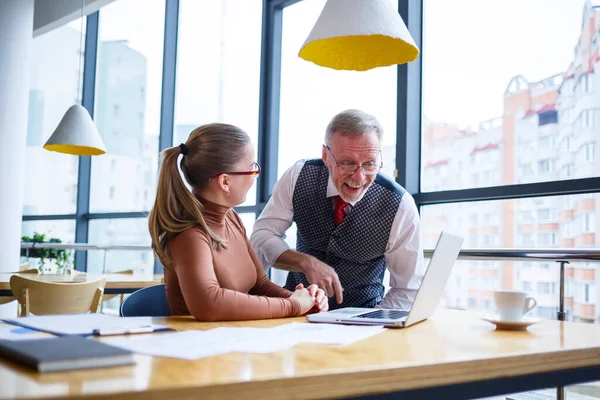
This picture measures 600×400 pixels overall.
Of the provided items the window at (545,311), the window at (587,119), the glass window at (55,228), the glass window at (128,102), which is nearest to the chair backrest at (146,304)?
the window at (545,311)

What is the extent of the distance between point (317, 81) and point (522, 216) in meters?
2.10

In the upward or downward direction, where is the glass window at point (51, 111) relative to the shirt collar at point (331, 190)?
upward

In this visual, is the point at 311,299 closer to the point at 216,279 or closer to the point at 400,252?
the point at 216,279

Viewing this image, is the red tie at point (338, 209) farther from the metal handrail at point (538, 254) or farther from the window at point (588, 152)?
the window at point (588, 152)

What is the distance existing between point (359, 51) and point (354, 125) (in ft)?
1.10

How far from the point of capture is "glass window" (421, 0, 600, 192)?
326cm

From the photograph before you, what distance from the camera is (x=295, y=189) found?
2.44 meters

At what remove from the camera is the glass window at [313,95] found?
4.30m

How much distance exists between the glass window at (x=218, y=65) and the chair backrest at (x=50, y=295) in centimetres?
249

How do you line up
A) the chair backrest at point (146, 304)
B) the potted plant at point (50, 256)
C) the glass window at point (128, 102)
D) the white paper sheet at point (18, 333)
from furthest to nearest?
the glass window at point (128, 102)
the potted plant at point (50, 256)
the chair backrest at point (146, 304)
the white paper sheet at point (18, 333)

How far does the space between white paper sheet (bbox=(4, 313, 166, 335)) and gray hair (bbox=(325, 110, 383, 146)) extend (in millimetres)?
1011

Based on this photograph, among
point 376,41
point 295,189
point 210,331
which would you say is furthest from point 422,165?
point 210,331

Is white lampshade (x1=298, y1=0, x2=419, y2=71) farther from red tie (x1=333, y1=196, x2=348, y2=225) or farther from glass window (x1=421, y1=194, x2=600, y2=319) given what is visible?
glass window (x1=421, y1=194, x2=600, y2=319)

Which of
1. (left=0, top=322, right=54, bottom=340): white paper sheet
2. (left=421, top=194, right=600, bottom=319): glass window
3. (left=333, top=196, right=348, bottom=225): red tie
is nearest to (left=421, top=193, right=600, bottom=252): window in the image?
(left=421, top=194, right=600, bottom=319): glass window
